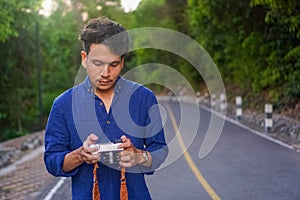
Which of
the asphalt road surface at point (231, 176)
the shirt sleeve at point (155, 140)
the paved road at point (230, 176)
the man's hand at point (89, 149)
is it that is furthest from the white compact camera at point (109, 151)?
the paved road at point (230, 176)

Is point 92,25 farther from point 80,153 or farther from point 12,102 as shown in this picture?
point 12,102

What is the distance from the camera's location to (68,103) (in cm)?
283

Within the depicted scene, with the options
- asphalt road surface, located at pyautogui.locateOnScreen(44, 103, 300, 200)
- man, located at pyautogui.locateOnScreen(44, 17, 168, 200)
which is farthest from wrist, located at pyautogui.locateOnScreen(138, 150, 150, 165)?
asphalt road surface, located at pyautogui.locateOnScreen(44, 103, 300, 200)

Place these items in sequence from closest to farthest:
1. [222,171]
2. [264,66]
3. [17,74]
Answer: [222,171]
[264,66]
[17,74]

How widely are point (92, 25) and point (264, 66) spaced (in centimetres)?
2326

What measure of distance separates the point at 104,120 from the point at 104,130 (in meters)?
0.05

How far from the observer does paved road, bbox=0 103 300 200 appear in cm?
870

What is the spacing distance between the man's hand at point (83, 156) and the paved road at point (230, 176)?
13.4ft

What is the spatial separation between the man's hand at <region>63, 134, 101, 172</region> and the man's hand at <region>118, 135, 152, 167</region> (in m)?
0.11

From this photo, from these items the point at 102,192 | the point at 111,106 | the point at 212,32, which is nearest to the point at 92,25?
the point at 111,106

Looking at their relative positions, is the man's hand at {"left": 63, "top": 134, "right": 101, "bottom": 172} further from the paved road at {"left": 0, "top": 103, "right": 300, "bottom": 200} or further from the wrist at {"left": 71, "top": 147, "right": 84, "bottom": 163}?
the paved road at {"left": 0, "top": 103, "right": 300, "bottom": 200}

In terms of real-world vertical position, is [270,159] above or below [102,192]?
below

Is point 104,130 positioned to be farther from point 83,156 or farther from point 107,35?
point 107,35

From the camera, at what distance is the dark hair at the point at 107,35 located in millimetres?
2717
